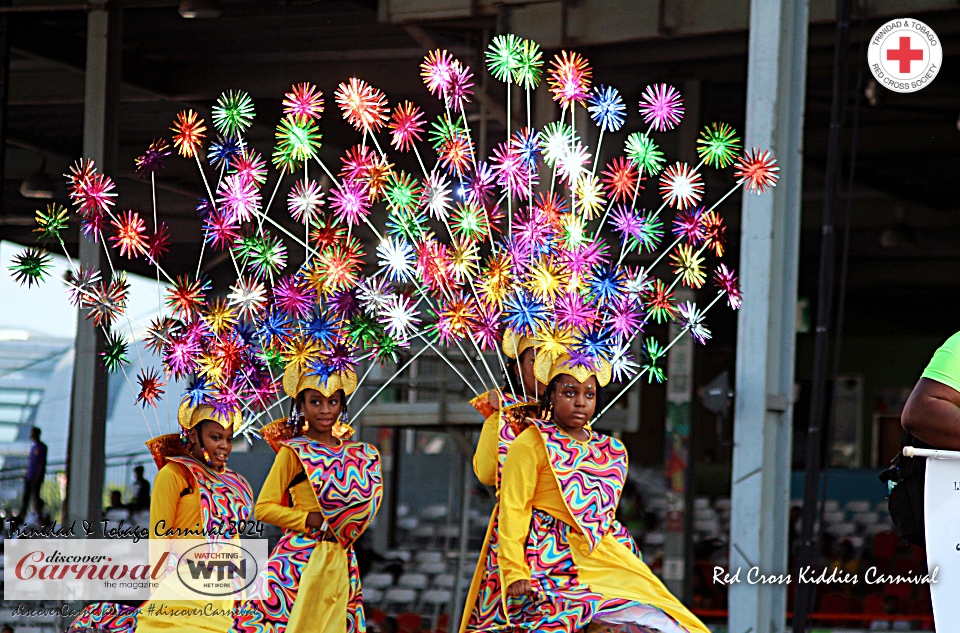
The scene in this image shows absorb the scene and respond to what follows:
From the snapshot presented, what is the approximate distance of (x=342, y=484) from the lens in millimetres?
5516

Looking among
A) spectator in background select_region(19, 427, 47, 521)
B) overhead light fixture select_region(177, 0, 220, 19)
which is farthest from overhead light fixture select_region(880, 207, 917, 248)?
spectator in background select_region(19, 427, 47, 521)

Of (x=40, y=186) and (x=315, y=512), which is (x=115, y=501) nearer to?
(x=40, y=186)

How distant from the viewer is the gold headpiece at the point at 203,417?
600 cm

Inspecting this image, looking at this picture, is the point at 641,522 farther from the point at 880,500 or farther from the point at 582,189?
the point at 582,189

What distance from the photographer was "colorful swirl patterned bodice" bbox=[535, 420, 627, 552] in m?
4.87

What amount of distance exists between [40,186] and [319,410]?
19.5 ft

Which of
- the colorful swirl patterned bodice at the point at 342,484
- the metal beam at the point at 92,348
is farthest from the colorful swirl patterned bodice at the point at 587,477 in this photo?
the metal beam at the point at 92,348

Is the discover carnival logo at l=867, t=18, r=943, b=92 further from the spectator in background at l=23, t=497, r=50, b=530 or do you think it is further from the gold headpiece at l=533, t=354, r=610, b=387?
the spectator in background at l=23, t=497, r=50, b=530

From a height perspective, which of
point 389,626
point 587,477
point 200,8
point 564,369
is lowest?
point 389,626

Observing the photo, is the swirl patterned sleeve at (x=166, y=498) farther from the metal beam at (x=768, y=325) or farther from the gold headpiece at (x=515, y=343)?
the metal beam at (x=768, y=325)

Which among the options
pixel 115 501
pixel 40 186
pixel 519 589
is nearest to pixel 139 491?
pixel 115 501

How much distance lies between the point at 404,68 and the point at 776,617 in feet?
15.1

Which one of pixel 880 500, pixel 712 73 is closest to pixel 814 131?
pixel 712 73

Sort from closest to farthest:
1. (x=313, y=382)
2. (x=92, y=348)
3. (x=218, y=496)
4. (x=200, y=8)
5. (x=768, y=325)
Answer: (x=313, y=382), (x=218, y=496), (x=768, y=325), (x=92, y=348), (x=200, y=8)
